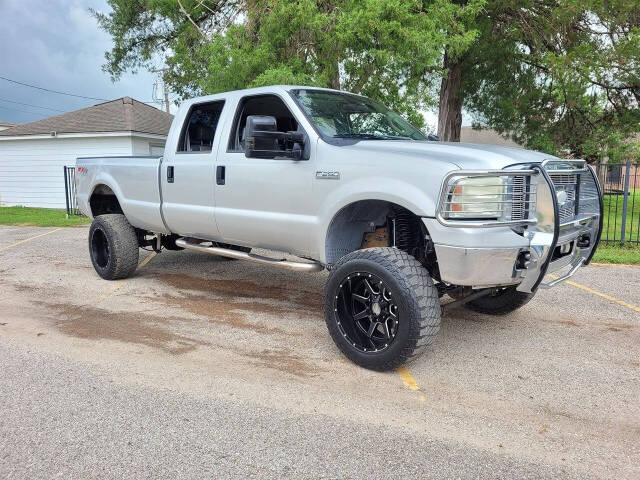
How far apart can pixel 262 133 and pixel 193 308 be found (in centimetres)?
247

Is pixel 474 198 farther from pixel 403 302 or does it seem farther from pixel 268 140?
pixel 268 140

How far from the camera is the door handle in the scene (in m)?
5.29

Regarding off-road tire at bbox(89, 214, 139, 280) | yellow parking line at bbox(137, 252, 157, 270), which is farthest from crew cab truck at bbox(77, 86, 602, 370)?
yellow parking line at bbox(137, 252, 157, 270)

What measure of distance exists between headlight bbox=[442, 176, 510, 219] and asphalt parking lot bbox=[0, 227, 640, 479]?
1.26 m

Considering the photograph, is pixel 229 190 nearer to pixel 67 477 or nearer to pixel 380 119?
pixel 380 119

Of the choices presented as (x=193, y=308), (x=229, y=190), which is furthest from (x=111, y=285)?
(x=229, y=190)

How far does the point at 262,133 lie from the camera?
170 inches

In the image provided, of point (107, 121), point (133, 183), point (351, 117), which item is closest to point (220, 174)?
point (351, 117)

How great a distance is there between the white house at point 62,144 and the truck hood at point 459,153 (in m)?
17.5

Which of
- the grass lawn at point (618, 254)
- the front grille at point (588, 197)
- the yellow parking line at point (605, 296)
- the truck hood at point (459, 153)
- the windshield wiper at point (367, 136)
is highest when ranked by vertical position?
the windshield wiper at point (367, 136)

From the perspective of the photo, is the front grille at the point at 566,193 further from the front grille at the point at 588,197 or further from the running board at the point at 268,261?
the running board at the point at 268,261

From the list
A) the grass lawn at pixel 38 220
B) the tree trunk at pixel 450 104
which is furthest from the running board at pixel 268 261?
the tree trunk at pixel 450 104

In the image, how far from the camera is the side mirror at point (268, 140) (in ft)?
14.3

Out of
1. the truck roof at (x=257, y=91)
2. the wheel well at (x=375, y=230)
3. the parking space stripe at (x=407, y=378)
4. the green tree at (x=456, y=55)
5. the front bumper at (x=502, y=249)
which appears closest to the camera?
the front bumper at (x=502, y=249)
